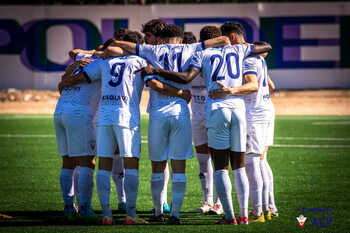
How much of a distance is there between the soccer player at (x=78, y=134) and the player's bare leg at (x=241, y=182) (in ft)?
5.56

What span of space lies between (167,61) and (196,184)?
345 centimetres

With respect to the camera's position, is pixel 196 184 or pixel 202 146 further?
pixel 196 184

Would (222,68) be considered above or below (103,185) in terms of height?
above

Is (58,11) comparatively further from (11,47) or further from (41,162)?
(41,162)

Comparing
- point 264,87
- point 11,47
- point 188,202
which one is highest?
point 11,47

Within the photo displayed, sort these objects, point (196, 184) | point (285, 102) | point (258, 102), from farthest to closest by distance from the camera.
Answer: point (285, 102) < point (196, 184) < point (258, 102)

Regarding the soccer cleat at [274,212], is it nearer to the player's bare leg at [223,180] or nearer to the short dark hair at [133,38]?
the player's bare leg at [223,180]

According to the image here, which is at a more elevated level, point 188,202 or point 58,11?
point 58,11

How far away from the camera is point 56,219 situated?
7.38 m

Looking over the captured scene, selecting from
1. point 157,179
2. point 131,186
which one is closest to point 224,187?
point 157,179

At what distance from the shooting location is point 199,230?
6.66 metres

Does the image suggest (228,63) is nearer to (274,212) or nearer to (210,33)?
(210,33)

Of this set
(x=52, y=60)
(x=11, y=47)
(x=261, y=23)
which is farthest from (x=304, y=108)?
(x=11, y=47)

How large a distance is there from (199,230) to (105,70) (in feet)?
6.77
